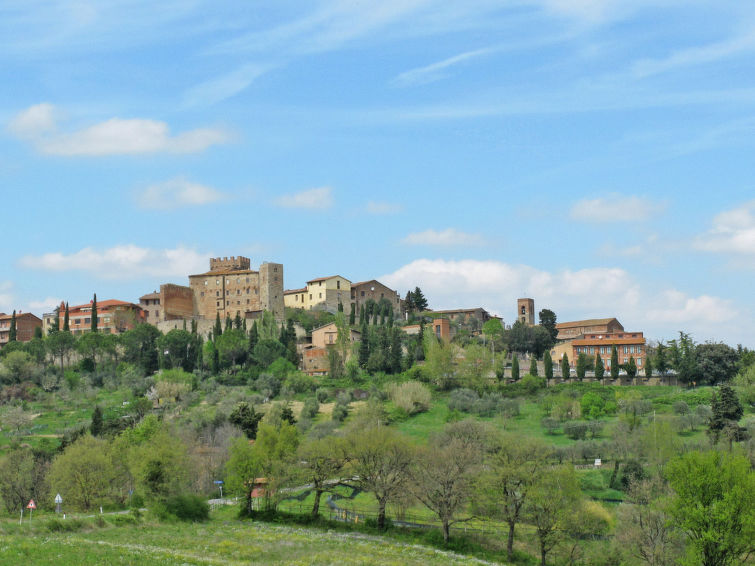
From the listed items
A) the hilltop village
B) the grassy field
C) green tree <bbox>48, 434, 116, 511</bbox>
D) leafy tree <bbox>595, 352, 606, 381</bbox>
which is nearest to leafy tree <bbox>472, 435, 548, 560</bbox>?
the grassy field

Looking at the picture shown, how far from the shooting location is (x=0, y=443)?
7475 centimetres

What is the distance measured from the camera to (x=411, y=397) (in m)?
84.8

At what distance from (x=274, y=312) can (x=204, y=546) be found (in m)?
89.5

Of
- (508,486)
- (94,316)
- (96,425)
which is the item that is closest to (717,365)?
(508,486)

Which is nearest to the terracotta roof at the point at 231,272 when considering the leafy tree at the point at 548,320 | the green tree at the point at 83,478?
the leafy tree at the point at 548,320

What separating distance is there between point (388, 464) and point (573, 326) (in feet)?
270

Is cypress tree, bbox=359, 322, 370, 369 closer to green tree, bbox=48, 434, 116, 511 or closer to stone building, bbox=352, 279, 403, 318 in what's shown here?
stone building, bbox=352, 279, 403, 318

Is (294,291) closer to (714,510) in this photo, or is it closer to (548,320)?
(548,320)

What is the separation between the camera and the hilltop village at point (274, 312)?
397 feet

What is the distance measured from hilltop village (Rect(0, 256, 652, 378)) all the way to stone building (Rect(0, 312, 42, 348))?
14cm

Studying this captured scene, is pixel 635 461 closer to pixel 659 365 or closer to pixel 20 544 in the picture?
pixel 659 365

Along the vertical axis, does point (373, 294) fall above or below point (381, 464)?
above

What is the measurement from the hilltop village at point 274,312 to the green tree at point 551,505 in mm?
64735

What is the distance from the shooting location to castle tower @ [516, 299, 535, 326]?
145 metres
